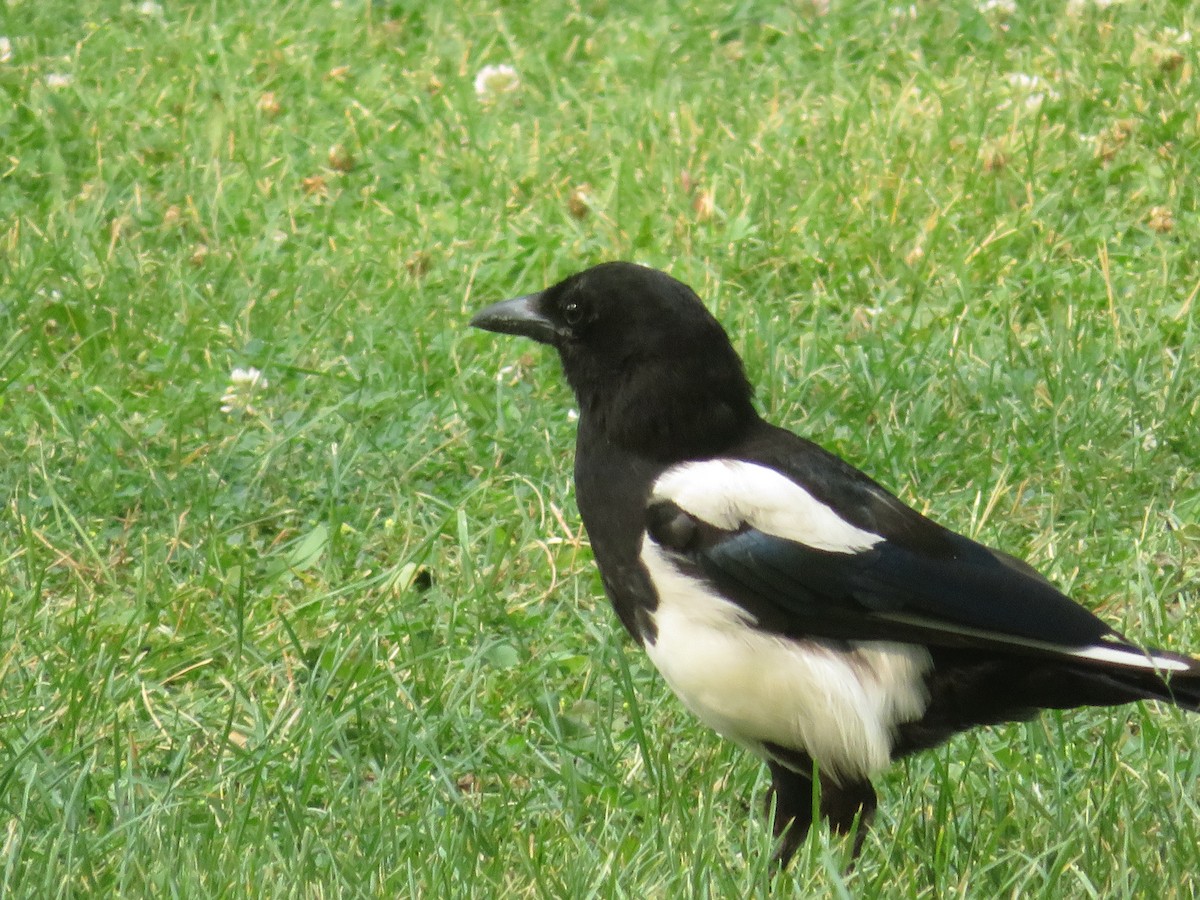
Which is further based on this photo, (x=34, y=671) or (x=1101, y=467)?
(x=1101, y=467)

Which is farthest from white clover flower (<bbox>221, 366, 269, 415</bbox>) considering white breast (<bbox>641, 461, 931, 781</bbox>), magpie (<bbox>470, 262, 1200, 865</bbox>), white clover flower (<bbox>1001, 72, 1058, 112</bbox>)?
white clover flower (<bbox>1001, 72, 1058, 112</bbox>)

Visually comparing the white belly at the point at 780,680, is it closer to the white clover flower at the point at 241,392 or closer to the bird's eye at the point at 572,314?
the bird's eye at the point at 572,314

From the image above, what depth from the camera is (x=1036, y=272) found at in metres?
4.82

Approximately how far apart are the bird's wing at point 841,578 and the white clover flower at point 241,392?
5.17 feet

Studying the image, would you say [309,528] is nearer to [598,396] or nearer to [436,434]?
[436,434]

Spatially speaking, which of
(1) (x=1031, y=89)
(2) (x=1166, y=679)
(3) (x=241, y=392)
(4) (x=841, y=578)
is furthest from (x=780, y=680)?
(1) (x=1031, y=89)

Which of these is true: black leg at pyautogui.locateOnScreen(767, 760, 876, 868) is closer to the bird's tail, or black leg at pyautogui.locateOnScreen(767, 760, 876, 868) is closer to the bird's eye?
the bird's tail

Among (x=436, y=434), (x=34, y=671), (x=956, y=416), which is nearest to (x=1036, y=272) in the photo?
(x=956, y=416)

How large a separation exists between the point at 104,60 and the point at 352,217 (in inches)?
55.3

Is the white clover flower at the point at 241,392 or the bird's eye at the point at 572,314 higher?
the bird's eye at the point at 572,314

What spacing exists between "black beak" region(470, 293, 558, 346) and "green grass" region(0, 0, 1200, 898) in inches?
19.1

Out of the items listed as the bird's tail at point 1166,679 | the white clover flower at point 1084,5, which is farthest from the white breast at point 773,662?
the white clover flower at point 1084,5

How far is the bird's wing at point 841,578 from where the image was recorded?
2.88 metres

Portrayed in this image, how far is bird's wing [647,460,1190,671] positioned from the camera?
288 centimetres
